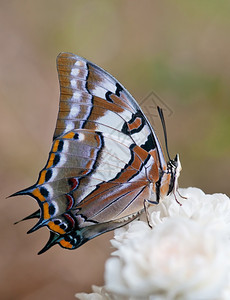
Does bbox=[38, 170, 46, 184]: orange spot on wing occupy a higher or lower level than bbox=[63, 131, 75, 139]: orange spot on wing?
lower

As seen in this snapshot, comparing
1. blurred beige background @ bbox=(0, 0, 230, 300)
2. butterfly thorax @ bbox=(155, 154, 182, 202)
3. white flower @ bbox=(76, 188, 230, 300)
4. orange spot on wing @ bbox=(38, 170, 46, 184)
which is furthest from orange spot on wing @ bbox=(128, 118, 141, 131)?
blurred beige background @ bbox=(0, 0, 230, 300)

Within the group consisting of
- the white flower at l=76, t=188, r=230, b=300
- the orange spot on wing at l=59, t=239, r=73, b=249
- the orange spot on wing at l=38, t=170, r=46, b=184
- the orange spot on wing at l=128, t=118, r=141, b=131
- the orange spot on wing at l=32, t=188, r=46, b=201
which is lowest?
the orange spot on wing at l=59, t=239, r=73, b=249

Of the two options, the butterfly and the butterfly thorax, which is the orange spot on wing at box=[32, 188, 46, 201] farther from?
the butterfly thorax

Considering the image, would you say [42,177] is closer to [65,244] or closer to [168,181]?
[65,244]

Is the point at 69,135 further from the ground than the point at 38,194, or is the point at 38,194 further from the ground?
the point at 69,135

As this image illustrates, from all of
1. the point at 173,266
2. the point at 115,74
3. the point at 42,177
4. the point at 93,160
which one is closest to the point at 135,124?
the point at 93,160

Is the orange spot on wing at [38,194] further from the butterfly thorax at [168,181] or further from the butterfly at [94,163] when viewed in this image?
the butterfly thorax at [168,181]

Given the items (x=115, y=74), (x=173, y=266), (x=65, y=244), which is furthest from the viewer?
Result: (x=115, y=74)

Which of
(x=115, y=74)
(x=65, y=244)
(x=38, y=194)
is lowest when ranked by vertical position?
(x=65, y=244)

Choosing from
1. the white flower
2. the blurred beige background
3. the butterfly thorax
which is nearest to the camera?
the white flower
